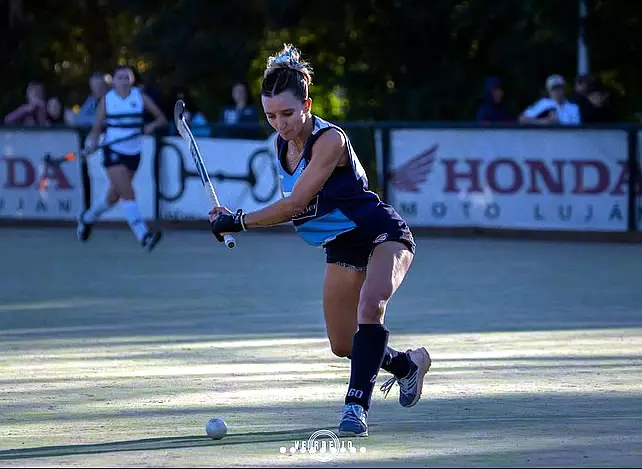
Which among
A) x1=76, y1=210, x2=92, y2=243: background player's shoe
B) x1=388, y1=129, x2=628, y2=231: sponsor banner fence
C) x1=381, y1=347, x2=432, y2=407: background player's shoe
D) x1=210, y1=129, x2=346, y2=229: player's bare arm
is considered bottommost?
x1=76, y1=210, x2=92, y2=243: background player's shoe

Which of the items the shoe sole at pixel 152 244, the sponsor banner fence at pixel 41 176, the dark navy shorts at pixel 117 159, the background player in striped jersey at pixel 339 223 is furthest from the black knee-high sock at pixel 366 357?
the sponsor banner fence at pixel 41 176

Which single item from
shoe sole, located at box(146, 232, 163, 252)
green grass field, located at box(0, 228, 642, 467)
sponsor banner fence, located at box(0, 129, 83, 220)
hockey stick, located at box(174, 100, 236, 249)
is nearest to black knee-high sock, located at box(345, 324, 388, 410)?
green grass field, located at box(0, 228, 642, 467)

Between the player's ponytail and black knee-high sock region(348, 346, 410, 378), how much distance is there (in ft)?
4.15

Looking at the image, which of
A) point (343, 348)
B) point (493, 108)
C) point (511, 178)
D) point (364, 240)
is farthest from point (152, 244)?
point (364, 240)

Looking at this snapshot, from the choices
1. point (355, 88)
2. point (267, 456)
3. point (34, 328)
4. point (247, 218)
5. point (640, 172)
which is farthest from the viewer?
point (355, 88)

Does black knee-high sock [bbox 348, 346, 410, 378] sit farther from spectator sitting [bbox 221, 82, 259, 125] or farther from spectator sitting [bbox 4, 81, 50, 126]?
spectator sitting [bbox 4, 81, 50, 126]

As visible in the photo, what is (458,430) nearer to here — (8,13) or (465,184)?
(465,184)

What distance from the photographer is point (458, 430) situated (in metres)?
6.85

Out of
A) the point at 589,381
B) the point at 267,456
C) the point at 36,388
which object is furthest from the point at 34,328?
the point at 267,456

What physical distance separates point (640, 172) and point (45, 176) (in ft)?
25.0

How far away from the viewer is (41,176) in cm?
2003

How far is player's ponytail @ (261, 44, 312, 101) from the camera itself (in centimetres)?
684

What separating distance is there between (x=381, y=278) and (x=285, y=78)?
961 millimetres

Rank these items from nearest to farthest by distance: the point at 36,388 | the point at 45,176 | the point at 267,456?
the point at 267,456 < the point at 36,388 < the point at 45,176
